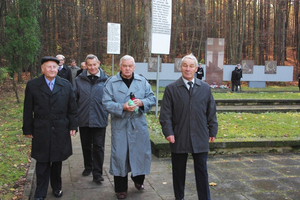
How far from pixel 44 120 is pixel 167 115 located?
1.54 m

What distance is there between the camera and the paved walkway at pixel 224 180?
426 cm

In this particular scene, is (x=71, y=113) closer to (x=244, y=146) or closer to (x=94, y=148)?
(x=94, y=148)

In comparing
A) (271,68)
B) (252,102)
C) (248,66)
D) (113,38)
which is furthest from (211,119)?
(271,68)

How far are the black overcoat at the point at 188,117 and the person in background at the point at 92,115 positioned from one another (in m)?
1.53

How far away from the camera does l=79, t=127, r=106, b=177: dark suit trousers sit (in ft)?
16.0

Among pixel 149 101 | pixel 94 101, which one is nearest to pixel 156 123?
pixel 94 101

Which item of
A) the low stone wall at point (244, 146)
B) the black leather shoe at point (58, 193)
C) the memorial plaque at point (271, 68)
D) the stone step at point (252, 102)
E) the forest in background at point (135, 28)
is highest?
the forest in background at point (135, 28)

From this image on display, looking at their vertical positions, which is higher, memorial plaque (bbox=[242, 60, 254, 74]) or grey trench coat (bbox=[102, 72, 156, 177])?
memorial plaque (bbox=[242, 60, 254, 74])

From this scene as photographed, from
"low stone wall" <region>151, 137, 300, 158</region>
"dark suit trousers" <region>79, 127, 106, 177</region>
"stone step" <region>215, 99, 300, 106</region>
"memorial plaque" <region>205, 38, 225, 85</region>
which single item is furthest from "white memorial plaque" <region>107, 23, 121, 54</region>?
"memorial plaque" <region>205, 38, 225, 85</region>

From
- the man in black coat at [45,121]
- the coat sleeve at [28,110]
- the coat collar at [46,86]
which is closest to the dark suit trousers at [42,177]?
the man in black coat at [45,121]

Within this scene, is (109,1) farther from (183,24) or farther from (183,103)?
(183,103)

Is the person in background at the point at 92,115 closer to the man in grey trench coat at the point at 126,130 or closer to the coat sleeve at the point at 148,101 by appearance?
the man in grey trench coat at the point at 126,130

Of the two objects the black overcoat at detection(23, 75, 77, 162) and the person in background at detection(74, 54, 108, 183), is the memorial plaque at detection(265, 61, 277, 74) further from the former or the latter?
the black overcoat at detection(23, 75, 77, 162)

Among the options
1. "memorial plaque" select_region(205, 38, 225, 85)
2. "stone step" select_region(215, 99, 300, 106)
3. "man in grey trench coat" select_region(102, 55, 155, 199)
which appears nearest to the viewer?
"man in grey trench coat" select_region(102, 55, 155, 199)
